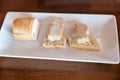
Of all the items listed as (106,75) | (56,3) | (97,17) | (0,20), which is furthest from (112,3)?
(0,20)

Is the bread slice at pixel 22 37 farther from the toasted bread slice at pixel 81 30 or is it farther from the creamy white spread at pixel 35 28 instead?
the toasted bread slice at pixel 81 30

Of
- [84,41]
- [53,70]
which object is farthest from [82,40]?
[53,70]

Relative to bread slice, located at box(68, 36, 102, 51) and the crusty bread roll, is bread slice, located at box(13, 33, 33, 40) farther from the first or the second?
bread slice, located at box(68, 36, 102, 51)

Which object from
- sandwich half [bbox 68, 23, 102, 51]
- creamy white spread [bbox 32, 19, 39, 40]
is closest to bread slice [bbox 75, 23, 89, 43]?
sandwich half [bbox 68, 23, 102, 51]

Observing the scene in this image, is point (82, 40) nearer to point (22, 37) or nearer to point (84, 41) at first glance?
point (84, 41)

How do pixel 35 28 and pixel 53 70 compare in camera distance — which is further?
pixel 35 28

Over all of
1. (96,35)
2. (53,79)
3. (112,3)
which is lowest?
(53,79)

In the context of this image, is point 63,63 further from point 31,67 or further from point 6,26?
point 6,26
